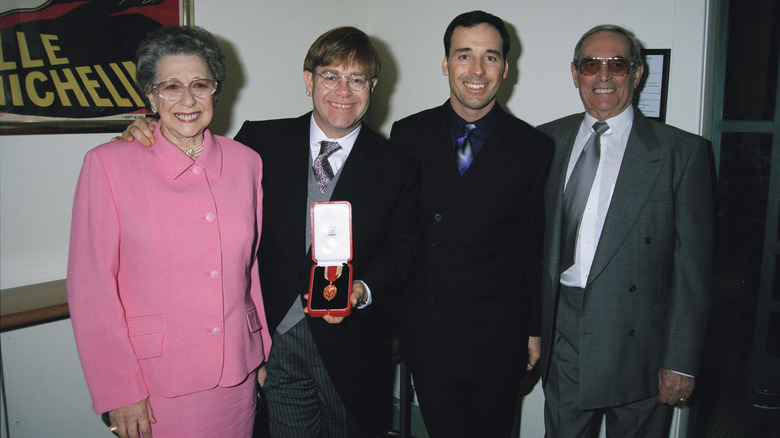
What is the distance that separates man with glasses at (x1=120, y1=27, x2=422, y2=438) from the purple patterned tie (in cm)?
21

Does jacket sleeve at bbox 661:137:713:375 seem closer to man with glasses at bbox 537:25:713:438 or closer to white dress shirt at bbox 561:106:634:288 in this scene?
man with glasses at bbox 537:25:713:438

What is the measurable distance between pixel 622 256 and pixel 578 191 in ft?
1.09

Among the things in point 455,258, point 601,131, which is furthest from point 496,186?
point 601,131

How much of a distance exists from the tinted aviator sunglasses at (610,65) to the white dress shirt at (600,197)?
17cm

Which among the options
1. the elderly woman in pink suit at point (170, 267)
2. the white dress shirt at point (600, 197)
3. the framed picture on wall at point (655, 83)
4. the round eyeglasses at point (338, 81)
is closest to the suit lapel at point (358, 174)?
the round eyeglasses at point (338, 81)

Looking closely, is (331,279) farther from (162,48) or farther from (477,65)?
(477,65)

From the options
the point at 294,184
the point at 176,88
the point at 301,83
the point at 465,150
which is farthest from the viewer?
the point at 301,83

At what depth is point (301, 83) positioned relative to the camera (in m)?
3.47

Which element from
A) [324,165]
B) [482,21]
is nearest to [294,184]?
[324,165]

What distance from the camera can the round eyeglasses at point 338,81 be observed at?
206cm

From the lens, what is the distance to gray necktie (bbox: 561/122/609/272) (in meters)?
2.16

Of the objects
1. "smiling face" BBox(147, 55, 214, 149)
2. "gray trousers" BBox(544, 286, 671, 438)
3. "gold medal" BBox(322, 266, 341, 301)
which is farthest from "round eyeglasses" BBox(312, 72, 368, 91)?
"gray trousers" BBox(544, 286, 671, 438)

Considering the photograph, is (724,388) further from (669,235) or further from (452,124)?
(452,124)

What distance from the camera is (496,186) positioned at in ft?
7.05
